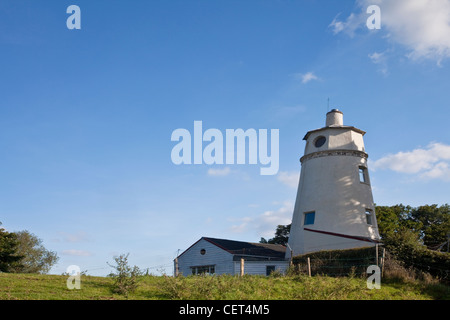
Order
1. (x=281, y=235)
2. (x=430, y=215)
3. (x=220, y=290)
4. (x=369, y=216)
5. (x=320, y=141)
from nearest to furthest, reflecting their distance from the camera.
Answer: (x=220, y=290) → (x=369, y=216) → (x=320, y=141) → (x=430, y=215) → (x=281, y=235)

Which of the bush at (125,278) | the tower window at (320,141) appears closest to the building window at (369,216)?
the tower window at (320,141)

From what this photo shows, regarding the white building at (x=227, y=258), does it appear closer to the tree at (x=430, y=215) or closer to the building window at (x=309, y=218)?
the building window at (x=309, y=218)

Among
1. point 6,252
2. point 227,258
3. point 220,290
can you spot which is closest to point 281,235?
point 227,258

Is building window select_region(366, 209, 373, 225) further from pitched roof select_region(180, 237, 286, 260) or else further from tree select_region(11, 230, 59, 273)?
tree select_region(11, 230, 59, 273)

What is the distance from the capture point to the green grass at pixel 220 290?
1464 centimetres

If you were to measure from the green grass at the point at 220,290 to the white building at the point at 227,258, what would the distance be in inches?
505

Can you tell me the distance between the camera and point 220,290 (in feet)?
51.4

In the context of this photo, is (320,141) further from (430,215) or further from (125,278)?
(430,215)

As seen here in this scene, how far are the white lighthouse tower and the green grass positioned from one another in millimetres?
10271

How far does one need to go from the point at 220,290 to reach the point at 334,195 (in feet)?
58.0

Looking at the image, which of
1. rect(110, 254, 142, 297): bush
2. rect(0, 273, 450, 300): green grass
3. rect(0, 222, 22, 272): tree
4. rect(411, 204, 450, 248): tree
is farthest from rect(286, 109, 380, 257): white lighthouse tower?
rect(0, 222, 22, 272): tree

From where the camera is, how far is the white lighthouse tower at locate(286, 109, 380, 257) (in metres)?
29.8
